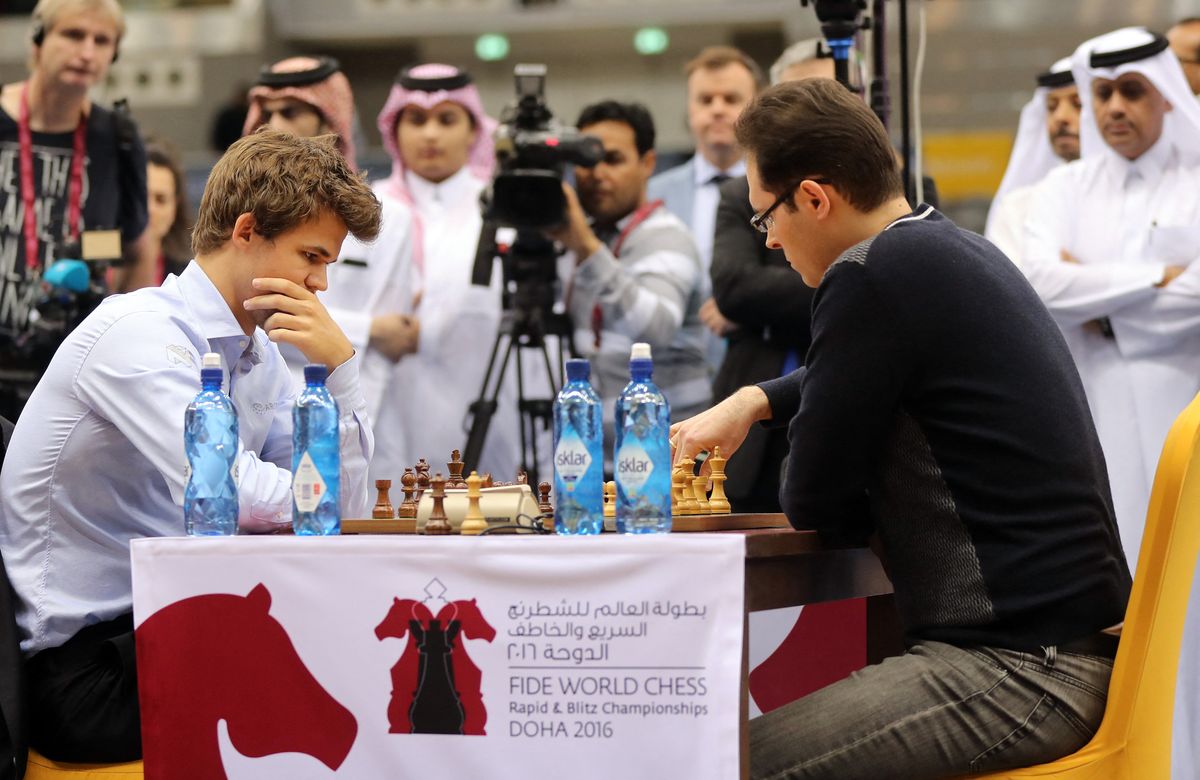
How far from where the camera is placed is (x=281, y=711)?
1989mm

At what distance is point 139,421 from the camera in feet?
7.25

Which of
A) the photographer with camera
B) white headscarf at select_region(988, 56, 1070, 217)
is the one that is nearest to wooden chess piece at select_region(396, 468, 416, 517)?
the photographer with camera

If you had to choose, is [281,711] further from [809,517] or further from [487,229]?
[487,229]

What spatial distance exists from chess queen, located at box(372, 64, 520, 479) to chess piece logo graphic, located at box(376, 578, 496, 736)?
106 inches

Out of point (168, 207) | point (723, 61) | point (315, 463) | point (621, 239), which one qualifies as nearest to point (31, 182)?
point (168, 207)

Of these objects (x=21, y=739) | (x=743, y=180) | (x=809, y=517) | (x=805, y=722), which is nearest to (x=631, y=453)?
(x=809, y=517)

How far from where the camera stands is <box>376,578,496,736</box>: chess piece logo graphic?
76.0 inches

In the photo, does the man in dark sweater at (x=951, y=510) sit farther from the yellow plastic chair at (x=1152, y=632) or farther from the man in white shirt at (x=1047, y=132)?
the man in white shirt at (x=1047, y=132)

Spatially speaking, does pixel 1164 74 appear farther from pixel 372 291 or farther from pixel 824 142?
pixel 824 142

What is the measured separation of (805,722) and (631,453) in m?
0.42

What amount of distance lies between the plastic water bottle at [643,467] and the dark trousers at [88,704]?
2.53 feet

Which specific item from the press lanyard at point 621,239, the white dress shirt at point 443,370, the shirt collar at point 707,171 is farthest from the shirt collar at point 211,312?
the shirt collar at point 707,171

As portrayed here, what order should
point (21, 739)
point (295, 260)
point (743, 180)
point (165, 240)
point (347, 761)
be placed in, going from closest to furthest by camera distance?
point (347, 761)
point (21, 739)
point (295, 260)
point (743, 180)
point (165, 240)

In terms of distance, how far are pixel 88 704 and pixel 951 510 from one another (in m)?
1.25
